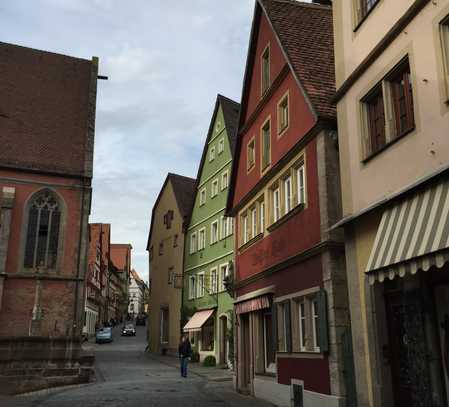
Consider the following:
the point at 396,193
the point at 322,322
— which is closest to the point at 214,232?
the point at 322,322

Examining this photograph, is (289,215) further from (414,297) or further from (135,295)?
(135,295)

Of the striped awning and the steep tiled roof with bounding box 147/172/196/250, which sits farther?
the steep tiled roof with bounding box 147/172/196/250

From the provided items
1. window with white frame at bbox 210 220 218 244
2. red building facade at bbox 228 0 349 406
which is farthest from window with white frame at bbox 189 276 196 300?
red building facade at bbox 228 0 349 406

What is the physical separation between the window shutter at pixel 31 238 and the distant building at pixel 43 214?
5 centimetres

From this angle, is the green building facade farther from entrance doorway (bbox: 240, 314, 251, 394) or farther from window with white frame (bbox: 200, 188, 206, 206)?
entrance doorway (bbox: 240, 314, 251, 394)

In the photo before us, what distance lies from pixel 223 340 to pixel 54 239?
10541mm

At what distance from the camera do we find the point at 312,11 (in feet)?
59.4

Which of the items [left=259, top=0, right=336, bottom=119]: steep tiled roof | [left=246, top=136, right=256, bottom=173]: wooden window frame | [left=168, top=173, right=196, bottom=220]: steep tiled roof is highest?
[left=168, top=173, right=196, bottom=220]: steep tiled roof

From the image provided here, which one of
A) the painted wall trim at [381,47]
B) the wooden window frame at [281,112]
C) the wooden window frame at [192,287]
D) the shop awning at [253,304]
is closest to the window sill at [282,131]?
the wooden window frame at [281,112]

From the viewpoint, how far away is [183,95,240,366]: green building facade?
101ft

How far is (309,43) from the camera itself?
52.8 ft

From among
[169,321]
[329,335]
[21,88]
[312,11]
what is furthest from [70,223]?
[329,335]

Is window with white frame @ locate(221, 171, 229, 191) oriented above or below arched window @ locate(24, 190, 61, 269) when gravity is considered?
above

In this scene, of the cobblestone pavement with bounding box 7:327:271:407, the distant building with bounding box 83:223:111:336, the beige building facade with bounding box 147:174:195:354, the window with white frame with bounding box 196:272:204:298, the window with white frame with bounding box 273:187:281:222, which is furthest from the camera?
the distant building with bounding box 83:223:111:336
